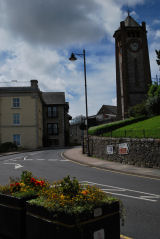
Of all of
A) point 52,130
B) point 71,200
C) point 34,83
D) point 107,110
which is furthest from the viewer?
point 107,110

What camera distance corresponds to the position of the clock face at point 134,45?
53.6 metres

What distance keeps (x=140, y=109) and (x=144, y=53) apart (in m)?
21.6

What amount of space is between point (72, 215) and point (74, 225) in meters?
0.14

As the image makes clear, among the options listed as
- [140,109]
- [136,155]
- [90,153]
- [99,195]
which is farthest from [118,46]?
[99,195]

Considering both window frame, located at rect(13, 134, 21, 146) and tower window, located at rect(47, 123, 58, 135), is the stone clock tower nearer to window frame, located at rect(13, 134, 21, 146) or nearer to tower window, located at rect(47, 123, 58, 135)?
tower window, located at rect(47, 123, 58, 135)

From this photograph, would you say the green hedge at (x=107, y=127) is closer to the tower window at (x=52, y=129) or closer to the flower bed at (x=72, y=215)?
the flower bed at (x=72, y=215)

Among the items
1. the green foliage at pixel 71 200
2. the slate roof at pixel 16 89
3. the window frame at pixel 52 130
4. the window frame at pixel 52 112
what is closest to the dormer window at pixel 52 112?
the window frame at pixel 52 112

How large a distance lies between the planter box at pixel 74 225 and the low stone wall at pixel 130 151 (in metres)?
12.8

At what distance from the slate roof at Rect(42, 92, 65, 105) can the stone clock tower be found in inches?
528

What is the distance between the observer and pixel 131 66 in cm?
5288

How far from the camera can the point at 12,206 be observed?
4.11 m

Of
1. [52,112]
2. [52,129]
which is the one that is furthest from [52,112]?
[52,129]

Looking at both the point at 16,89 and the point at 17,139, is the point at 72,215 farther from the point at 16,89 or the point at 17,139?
the point at 16,89

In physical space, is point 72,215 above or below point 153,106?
below
